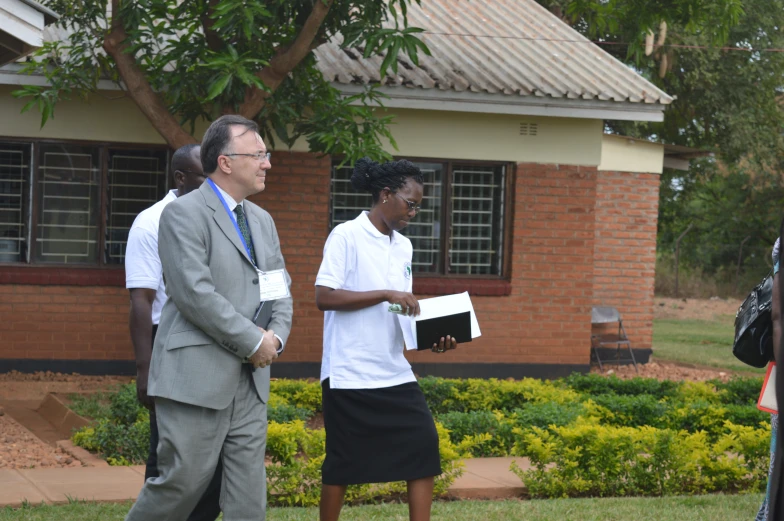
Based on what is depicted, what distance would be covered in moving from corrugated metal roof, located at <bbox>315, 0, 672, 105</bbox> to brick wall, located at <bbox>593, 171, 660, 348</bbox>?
2.00 m

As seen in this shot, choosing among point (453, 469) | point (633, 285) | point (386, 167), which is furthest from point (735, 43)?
point (386, 167)

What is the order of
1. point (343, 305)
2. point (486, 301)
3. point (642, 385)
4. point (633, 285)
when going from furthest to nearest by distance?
point (633, 285)
point (486, 301)
point (642, 385)
point (343, 305)

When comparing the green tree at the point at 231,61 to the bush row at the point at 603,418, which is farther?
the green tree at the point at 231,61

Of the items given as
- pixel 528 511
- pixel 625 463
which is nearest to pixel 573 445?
pixel 625 463

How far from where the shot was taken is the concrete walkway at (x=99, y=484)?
612 cm

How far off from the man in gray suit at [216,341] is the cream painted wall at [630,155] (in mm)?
11303

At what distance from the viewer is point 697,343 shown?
20.2 metres

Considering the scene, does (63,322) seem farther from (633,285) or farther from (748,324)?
(748,324)

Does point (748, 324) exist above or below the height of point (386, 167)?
below

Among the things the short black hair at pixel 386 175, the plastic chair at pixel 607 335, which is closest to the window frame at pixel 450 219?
the plastic chair at pixel 607 335

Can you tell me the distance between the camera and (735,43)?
2205cm

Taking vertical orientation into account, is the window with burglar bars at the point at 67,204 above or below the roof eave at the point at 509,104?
below

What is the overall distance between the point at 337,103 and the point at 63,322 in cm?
422

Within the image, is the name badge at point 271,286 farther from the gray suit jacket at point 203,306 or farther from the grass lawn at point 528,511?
the grass lawn at point 528,511
